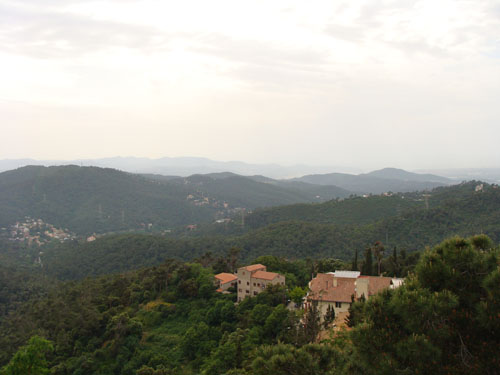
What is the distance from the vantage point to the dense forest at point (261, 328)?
5.70m

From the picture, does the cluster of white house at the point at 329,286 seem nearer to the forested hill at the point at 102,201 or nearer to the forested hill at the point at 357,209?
the forested hill at the point at 357,209

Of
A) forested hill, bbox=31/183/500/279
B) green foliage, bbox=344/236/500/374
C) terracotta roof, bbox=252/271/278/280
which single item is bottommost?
forested hill, bbox=31/183/500/279

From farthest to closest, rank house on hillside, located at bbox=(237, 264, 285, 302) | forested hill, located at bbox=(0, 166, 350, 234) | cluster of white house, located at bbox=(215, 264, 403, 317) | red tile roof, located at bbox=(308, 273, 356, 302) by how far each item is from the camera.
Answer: forested hill, located at bbox=(0, 166, 350, 234), house on hillside, located at bbox=(237, 264, 285, 302), red tile roof, located at bbox=(308, 273, 356, 302), cluster of white house, located at bbox=(215, 264, 403, 317)

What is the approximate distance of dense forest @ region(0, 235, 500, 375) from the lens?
5695 mm

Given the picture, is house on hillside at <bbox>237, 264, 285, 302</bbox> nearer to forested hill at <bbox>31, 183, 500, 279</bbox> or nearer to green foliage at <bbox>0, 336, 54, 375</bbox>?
green foliage at <bbox>0, 336, 54, 375</bbox>

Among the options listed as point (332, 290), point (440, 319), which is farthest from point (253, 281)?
point (440, 319)

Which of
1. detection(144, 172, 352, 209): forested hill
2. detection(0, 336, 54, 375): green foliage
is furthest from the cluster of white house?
detection(144, 172, 352, 209): forested hill

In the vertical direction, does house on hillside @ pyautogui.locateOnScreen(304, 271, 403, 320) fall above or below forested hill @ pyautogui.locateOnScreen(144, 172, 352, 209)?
above

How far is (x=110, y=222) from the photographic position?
109 meters

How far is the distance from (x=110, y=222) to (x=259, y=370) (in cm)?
11022

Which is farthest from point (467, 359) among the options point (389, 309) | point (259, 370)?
point (259, 370)

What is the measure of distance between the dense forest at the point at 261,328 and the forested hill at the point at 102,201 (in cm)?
6890

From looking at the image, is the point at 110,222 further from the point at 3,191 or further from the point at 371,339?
the point at 371,339

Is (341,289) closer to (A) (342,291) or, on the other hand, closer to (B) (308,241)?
(A) (342,291)
